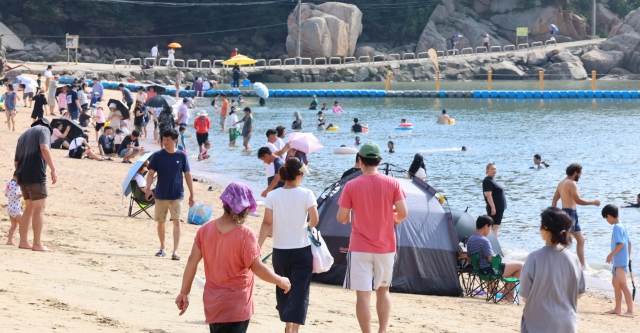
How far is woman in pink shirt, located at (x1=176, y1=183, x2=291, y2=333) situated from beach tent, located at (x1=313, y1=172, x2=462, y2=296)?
16.9 ft

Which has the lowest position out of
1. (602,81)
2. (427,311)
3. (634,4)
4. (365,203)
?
(427,311)

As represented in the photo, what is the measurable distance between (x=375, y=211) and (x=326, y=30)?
5891cm

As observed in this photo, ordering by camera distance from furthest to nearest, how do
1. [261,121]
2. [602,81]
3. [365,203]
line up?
1. [602,81]
2. [261,121]
3. [365,203]

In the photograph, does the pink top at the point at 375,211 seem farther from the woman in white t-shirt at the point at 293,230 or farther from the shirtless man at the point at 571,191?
the shirtless man at the point at 571,191

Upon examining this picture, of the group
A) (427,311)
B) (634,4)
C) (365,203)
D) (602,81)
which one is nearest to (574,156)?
(427,311)

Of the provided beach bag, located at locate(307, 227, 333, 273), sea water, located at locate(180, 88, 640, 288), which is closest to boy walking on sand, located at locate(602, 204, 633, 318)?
sea water, located at locate(180, 88, 640, 288)

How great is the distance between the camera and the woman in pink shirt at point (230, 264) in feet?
16.6

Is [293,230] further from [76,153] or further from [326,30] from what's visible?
[326,30]

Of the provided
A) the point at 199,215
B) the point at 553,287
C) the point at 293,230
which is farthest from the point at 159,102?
the point at 553,287

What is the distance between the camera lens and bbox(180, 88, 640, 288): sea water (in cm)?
1805

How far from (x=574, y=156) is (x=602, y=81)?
39513 millimetres

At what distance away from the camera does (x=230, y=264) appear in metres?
5.09

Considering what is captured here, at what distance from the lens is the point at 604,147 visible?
3097 cm

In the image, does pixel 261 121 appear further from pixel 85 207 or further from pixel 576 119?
pixel 85 207
